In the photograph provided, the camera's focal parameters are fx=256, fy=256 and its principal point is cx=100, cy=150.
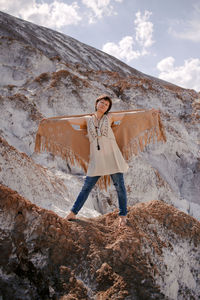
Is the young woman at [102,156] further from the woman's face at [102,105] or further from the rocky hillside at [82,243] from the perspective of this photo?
the rocky hillside at [82,243]

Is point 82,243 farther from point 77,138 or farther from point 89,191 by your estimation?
point 77,138

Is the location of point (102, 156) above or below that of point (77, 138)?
below

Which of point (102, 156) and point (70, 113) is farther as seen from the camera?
point (70, 113)

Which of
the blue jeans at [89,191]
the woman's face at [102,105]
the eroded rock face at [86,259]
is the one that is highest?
the woman's face at [102,105]

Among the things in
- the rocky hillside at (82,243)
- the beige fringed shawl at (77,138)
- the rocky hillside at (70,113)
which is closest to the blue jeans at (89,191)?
the rocky hillside at (82,243)

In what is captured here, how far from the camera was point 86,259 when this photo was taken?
7.32 ft

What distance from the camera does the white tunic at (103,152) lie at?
2938 mm

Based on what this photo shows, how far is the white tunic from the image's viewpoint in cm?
294

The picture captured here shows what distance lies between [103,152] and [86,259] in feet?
3.96

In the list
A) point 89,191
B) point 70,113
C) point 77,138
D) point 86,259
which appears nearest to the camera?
point 86,259

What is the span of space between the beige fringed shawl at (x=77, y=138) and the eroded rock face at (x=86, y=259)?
937 mm

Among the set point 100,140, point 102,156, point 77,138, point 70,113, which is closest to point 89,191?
point 102,156

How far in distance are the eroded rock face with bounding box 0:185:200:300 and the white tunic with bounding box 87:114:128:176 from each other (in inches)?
23.0

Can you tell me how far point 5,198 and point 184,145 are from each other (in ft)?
22.8
